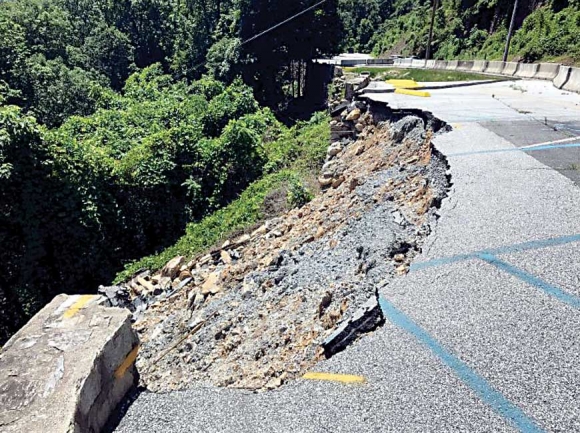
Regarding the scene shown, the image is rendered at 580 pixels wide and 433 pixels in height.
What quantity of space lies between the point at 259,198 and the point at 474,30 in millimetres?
31249

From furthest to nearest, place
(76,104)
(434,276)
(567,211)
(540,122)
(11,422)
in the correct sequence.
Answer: (76,104) < (540,122) < (567,211) < (434,276) < (11,422)

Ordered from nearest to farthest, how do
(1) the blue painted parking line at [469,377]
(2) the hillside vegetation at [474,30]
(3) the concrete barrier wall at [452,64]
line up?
Result: (1) the blue painted parking line at [469,377]
(2) the hillside vegetation at [474,30]
(3) the concrete barrier wall at [452,64]

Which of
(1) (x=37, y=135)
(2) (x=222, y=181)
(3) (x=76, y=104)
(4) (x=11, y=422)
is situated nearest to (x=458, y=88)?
(2) (x=222, y=181)

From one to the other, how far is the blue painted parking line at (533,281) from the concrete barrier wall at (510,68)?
764 inches

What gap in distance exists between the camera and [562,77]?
52.3 ft

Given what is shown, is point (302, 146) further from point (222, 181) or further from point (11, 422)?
point (11, 422)

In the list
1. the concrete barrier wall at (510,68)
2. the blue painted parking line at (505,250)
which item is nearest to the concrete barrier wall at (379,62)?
the concrete barrier wall at (510,68)

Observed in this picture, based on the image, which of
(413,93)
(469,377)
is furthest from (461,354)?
(413,93)

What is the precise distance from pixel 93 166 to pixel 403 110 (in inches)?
341

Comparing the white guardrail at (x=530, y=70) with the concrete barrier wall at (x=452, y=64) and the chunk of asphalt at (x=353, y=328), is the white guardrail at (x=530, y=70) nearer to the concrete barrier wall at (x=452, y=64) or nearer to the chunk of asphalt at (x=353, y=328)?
the concrete barrier wall at (x=452, y=64)

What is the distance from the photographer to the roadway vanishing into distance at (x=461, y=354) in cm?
296

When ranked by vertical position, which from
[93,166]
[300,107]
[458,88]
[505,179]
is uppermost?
[505,179]

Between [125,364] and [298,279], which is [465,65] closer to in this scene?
[298,279]

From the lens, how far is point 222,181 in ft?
51.8
